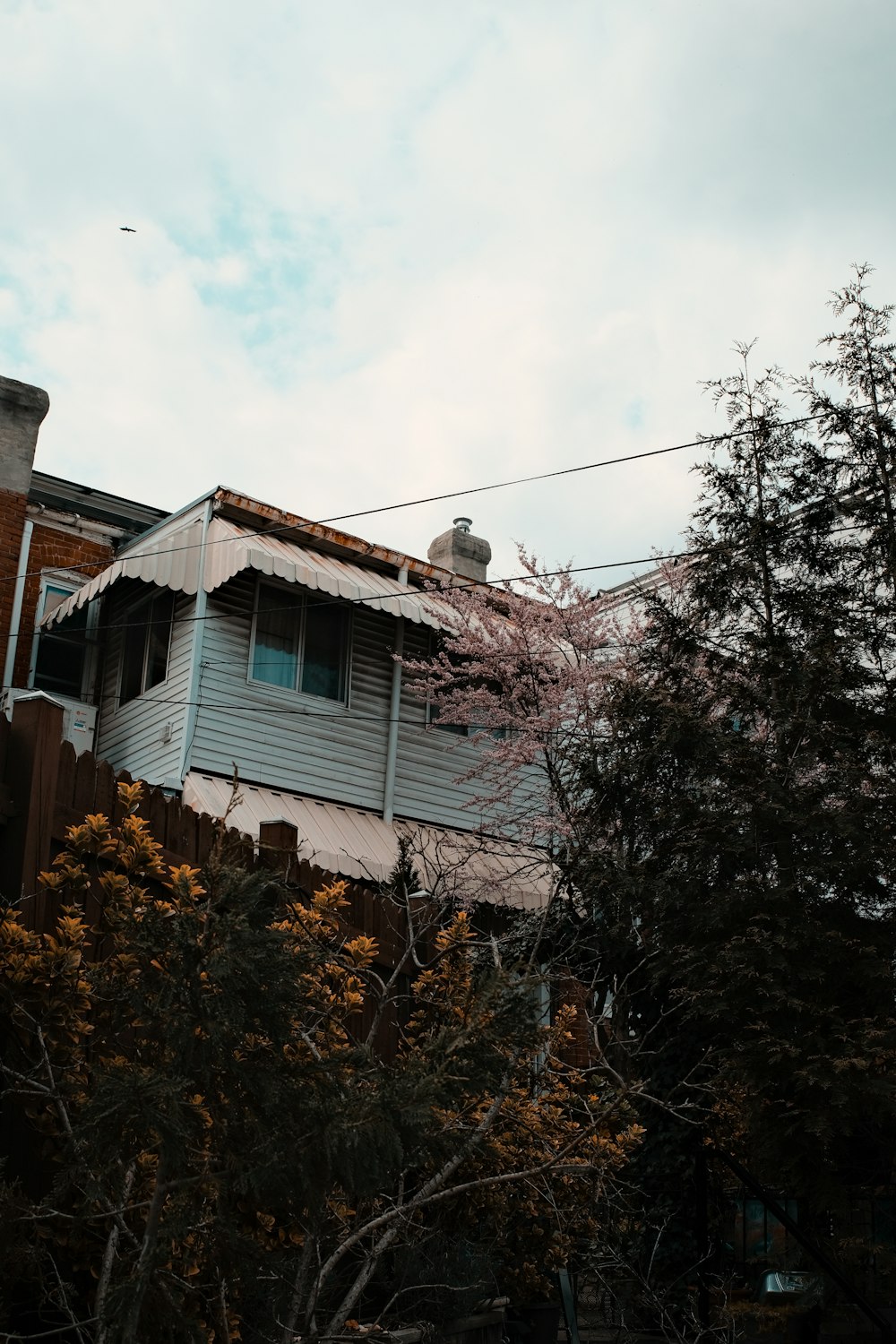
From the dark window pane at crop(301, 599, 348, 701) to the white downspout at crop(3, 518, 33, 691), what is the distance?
140 inches

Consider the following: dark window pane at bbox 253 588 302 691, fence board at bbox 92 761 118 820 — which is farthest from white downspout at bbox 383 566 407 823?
fence board at bbox 92 761 118 820

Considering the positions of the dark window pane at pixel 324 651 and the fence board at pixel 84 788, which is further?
the dark window pane at pixel 324 651

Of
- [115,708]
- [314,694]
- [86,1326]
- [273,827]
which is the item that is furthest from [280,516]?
[86,1326]

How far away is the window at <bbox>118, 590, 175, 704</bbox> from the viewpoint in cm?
1576

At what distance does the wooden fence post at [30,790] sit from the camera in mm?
5141

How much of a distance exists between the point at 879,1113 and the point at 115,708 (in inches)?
421

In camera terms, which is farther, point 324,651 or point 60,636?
point 60,636

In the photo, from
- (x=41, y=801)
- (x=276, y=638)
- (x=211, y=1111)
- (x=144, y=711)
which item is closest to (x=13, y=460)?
(x=144, y=711)

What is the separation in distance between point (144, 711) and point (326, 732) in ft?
7.07

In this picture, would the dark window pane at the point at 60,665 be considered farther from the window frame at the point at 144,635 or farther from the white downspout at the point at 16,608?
the window frame at the point at 144,635

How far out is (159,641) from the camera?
15.9 m

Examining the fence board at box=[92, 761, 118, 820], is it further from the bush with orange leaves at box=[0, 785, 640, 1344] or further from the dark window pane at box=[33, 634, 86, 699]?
the dark window pane at box=[33, 634, 86, 699]

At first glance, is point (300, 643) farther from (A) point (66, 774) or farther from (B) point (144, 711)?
(A) point (66, 774)

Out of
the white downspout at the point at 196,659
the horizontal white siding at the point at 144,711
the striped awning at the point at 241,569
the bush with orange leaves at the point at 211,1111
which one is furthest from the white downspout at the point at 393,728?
the bush with orange leaves at the point at 211,1111
